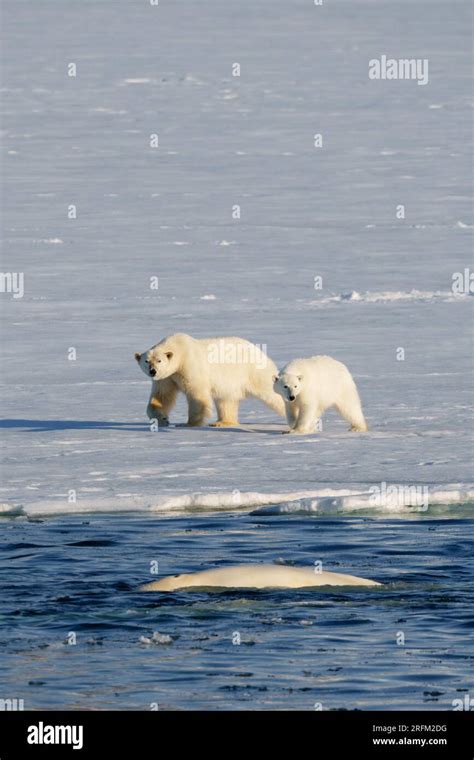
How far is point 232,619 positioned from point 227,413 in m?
5.55

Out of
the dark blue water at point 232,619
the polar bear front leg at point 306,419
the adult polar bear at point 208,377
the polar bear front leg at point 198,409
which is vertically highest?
the adult polar bear at point 208,377

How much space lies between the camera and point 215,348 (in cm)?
1323

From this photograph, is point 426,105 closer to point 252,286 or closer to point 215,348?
point 252,286

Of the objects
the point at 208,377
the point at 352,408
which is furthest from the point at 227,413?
the point at 352,408

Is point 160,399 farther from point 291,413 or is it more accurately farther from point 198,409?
point 291,413

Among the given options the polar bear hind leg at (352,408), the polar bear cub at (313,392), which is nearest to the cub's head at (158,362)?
the polar bear cub at (313,392)

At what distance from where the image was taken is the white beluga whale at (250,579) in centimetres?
838

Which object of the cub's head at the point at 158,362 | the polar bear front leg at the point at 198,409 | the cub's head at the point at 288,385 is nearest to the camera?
the cub's head at the point at 288,385

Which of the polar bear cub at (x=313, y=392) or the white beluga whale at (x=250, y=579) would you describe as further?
the polar bear cub at (x=313, y=392)

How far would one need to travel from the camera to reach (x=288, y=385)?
1230cm

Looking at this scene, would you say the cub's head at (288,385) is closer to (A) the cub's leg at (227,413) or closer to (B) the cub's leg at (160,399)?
(A) the cub's leg at (227,413)

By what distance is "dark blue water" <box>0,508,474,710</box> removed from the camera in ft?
22.7

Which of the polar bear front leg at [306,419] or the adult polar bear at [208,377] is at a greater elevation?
the adult polar bear at [208,377]
